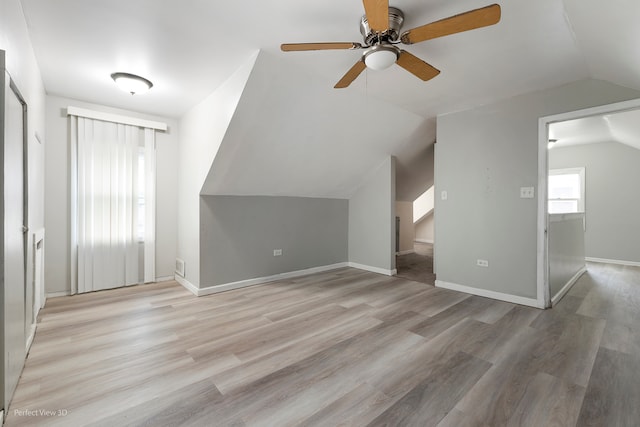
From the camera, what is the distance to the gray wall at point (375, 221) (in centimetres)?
458

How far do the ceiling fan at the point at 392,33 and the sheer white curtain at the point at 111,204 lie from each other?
3130 mm

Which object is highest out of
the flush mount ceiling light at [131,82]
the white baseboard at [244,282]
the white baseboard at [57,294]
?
the flush mount ceiling light at [131,82]

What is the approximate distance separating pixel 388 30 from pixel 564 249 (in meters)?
3.79

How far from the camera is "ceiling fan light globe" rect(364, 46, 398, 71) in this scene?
1875mm

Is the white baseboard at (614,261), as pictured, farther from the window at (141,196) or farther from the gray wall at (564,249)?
the window at (141,196)

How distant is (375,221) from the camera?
15.8 ft

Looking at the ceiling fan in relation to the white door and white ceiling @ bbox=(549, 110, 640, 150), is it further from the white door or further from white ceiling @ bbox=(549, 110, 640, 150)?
white ceiling @ bbox=(549, 110, 640, 150)

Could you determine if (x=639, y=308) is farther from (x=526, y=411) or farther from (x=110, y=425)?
(x=110, y=425)

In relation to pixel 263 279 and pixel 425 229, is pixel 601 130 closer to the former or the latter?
pixel 425 229

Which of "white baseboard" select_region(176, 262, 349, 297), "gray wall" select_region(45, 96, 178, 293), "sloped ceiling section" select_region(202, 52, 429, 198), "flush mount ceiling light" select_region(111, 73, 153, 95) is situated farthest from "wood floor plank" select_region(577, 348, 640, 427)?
"gray wall" select_region(45, 96, 178, 293)

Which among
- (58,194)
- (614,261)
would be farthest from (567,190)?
(58,194)

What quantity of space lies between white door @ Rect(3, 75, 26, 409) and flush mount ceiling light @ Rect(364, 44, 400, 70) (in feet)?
6.96

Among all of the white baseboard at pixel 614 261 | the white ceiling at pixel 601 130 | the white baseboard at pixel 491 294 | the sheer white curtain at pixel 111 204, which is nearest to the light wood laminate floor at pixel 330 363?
the white baseboard at pixel 491 294

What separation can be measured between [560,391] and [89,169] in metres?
5.12
